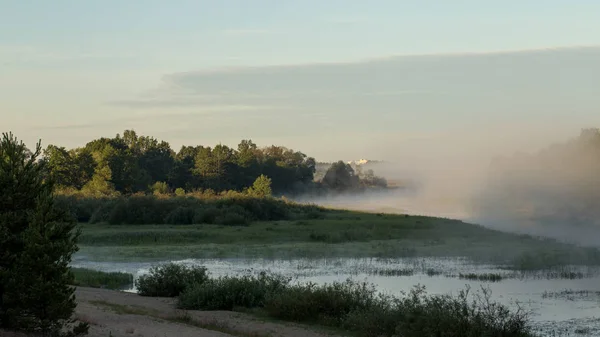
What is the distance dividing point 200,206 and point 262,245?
83.9 ft

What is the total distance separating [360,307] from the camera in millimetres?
24688

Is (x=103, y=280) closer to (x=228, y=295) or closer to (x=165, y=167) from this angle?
(x=228, y=295)

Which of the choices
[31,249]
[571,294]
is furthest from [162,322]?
[571,294]

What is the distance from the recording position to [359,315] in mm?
22281

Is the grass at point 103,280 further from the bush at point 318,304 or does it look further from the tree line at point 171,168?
the tree line at point 171,168

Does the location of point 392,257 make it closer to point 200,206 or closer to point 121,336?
point 121,336

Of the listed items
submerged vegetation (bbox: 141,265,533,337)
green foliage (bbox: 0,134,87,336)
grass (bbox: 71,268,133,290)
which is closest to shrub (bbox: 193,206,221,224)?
grass (bbox: 71,268,133,290)

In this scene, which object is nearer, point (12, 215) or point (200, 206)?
point (12, 215)


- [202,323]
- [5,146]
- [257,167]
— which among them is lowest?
[202,323]

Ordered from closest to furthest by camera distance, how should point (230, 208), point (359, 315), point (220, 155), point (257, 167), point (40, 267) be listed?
point (40, 267)
point (359, 315)
point (230, 208)
point (220, 155)
point (257, 167)

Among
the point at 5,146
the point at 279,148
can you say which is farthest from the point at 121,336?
the point at 279,148

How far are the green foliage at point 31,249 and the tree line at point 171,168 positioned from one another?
74.1 metres

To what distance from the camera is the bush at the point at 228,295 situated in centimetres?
2734

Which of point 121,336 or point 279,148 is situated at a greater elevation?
point 279,148
